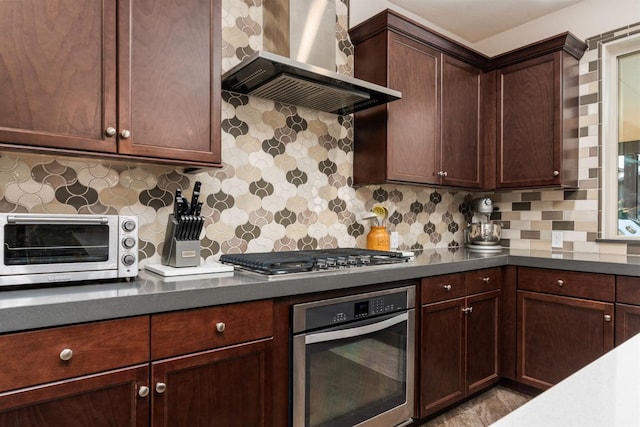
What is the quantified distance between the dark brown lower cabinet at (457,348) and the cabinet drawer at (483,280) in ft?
A: 0.11

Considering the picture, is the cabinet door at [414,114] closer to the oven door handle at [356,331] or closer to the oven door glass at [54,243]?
the oven door handle at [356,331]

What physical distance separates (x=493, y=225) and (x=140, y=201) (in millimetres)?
2518

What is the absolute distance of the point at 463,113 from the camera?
285cm

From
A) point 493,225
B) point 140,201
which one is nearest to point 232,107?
point 140,201

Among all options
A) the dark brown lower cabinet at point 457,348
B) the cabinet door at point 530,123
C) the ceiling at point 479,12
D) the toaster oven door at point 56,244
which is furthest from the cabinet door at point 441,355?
the ceiling at point 479,12

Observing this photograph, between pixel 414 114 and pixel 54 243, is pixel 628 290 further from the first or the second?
pixel 54 243

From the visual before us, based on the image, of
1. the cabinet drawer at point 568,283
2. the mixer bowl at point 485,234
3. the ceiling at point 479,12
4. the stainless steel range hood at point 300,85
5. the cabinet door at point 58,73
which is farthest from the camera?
the mixer bowl at point 485,234

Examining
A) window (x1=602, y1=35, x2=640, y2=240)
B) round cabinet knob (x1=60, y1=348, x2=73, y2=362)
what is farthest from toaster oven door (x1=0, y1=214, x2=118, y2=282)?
window (x1=602, y1=35, x2=640, y2=240)

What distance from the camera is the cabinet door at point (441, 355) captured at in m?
2.14

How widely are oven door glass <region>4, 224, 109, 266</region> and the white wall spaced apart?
2045 millimetres

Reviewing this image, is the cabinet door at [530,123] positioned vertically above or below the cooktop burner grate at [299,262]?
above

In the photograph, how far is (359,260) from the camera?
6.39ft

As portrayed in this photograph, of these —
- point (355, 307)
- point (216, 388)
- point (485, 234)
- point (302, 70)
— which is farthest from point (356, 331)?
point (485, 234)

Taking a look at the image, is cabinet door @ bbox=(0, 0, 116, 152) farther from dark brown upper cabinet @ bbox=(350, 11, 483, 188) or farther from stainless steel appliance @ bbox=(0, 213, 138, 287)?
dark brown upper cabinet @ bbox=(350, 11, 483, 188)
